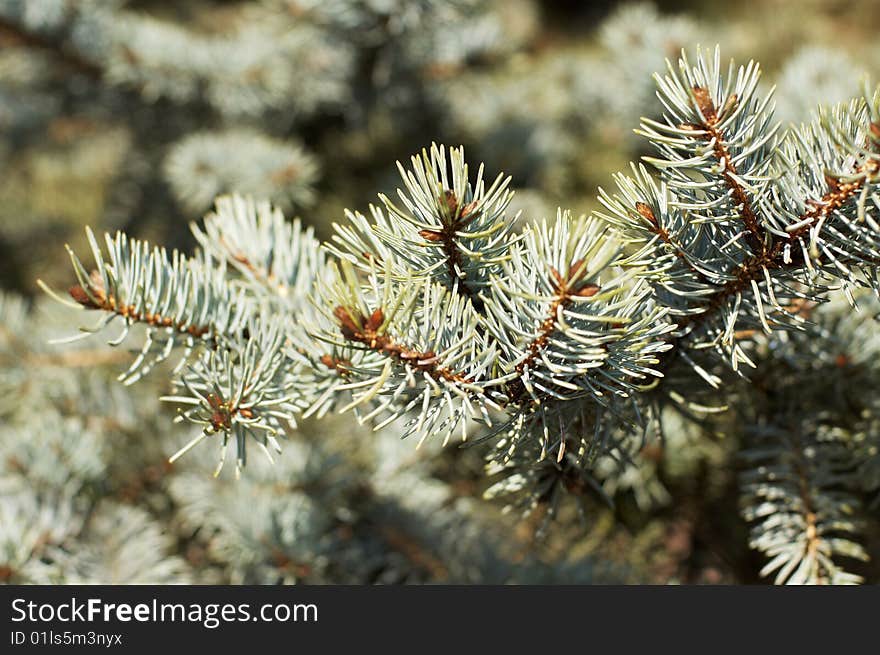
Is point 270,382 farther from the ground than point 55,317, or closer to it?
closer to it

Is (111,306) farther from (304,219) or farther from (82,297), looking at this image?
(304,219)

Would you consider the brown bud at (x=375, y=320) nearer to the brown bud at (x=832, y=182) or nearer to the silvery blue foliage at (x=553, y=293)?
the silvery blue foliage at (x=553, y=293)

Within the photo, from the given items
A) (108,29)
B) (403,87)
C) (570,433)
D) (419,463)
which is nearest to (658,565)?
(419,463)

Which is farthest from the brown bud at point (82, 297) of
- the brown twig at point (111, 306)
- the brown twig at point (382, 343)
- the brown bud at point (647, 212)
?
the brown bud at point (647, 212)

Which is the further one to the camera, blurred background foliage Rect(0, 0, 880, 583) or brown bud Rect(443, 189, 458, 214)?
blurred background foliage Rect(0, 0, 880, 583)

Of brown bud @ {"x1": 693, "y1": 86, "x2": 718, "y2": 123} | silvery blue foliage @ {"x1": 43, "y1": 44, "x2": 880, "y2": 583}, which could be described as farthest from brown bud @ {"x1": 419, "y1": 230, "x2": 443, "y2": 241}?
brown bud @ {"x1": 693, "y1": 86, "x2": 718, "y2": 123}

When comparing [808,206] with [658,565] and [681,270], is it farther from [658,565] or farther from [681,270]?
[658,565]

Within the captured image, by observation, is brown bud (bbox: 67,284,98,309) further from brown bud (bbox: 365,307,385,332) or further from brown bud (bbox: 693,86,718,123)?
brown bud (bbox: 693,86,718,123)
